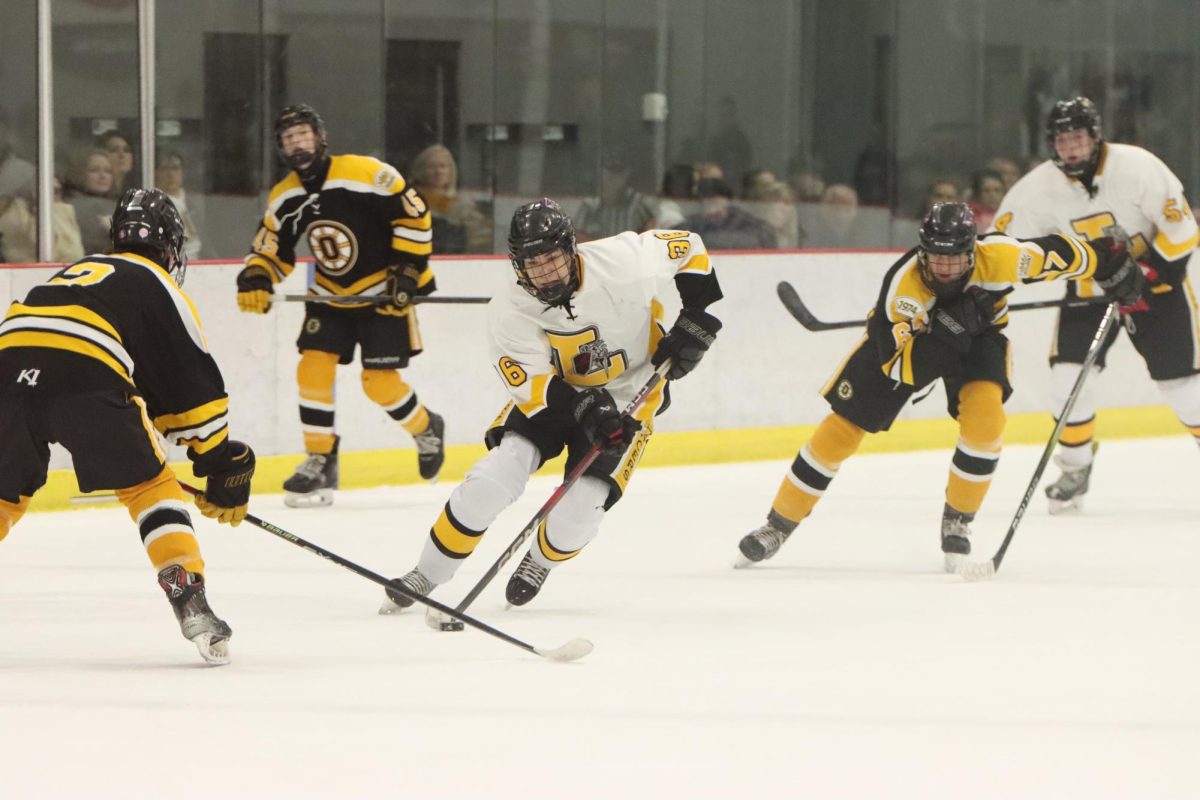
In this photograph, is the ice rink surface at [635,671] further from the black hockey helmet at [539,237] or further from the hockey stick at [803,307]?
the black hockey helmet at [539,237]

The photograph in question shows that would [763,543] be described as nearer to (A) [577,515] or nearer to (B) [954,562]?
(B) [954,562]

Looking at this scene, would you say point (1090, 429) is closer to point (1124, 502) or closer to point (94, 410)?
point (1124, 502)

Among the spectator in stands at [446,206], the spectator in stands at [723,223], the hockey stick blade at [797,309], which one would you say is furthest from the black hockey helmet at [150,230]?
the spectator in stands at [723,223]

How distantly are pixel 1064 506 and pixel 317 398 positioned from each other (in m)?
2.19

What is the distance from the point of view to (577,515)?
396cm

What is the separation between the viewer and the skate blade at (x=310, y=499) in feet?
18.6

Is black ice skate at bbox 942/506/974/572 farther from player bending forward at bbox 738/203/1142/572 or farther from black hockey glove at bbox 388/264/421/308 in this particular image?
black hockey glove at bbox 388/264/421/308

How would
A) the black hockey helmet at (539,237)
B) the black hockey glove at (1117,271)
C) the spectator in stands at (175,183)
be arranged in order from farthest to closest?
the spectator in stands at (175,183) → the black hockey glove at (1117,271) → the black hockey helmet at (539,237)

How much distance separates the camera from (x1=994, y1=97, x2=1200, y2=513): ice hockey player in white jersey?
5.44m

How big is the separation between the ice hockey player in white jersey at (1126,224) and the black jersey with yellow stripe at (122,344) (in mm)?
2737

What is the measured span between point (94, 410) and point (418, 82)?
438 cm

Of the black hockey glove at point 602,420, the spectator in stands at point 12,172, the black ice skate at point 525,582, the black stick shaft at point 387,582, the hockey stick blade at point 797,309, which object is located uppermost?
the spectator in stands at point 12,172

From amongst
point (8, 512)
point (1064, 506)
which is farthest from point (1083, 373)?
point (8, 512)

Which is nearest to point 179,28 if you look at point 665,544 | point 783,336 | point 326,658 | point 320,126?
point 320,126
